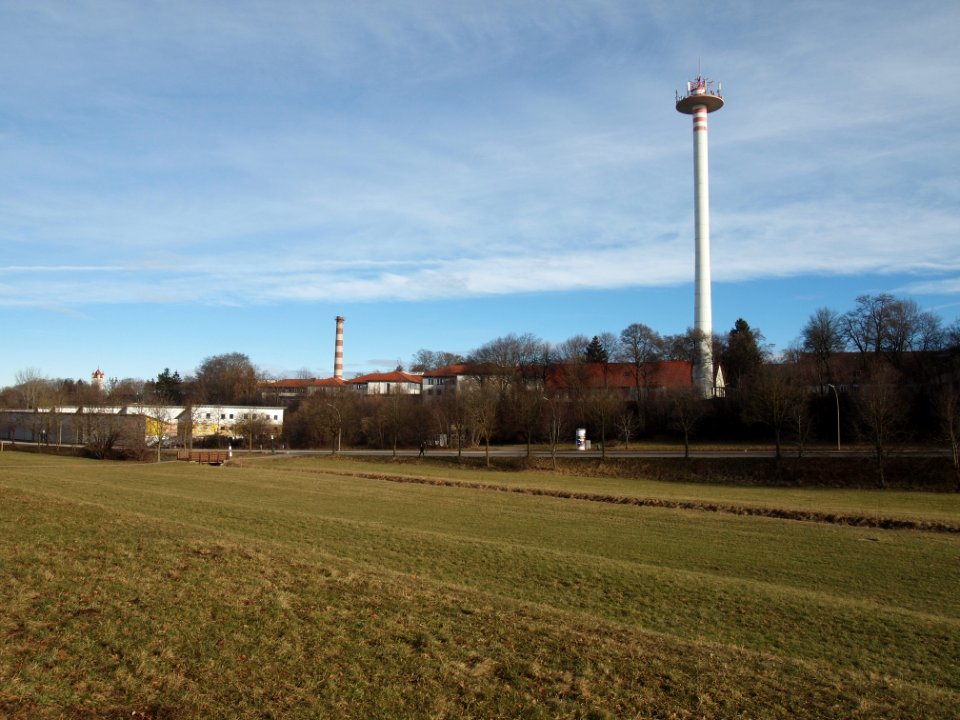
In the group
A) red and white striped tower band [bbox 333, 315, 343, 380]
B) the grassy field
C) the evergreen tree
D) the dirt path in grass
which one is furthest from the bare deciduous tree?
red and white striped tower band [bbox 333, 315, 343, 380]

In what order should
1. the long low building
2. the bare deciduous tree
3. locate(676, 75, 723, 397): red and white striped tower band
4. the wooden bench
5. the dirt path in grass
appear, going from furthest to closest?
locate(676, 75, 723, 397): red and white striped tower band
the long low building
the wooden bench
the bare deciduous tree
the dirt path in grass

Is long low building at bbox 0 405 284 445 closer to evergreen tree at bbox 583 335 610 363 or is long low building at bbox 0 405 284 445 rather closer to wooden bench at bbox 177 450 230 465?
wooden bench at bbox 177 450 230 465

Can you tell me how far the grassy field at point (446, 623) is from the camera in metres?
7.14

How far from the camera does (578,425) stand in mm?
81875

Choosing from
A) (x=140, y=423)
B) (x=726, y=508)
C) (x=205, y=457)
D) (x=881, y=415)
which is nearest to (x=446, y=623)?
(x=726, y=508)

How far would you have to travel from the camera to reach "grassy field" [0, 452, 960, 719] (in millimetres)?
7141

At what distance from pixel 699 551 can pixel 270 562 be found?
13.1 m

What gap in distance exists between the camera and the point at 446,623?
372 inches

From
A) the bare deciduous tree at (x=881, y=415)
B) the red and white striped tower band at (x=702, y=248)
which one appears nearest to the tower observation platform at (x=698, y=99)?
the red and white striped tower band at (x=702, y=248)

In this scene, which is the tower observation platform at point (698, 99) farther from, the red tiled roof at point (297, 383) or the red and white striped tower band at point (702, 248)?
the red tiled roof at point (297, 383)

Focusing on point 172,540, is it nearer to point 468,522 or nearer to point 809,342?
point 468,522

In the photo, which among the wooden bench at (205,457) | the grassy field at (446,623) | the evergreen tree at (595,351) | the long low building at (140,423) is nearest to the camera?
the grassy field at (446,623)

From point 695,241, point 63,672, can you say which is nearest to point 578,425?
point 695,241

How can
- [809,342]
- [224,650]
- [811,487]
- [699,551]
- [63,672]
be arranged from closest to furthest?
[63,672] → [224,650] → [699,551] → [811,487] → [809,342]
